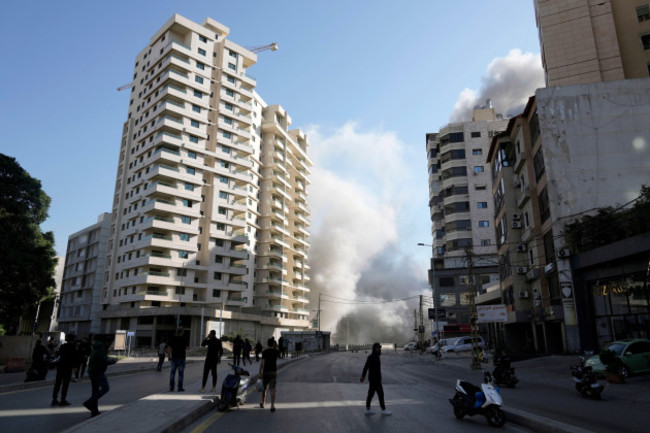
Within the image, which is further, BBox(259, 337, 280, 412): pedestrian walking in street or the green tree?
the green tree

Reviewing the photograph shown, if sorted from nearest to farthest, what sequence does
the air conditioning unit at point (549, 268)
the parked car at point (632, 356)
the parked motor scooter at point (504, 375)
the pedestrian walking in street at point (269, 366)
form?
the pedestrian walking in street at point (269, 366) < the parked motor scooter at point (504, 375) < the parked car at point (632, 356) < the air conditioning unit at point (549, 268)

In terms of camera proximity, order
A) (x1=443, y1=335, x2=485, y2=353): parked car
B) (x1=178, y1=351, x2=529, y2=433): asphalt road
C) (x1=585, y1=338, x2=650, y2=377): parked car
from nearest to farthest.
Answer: (x1=178, y1=351, x2=529, y2=433): asphalt road, (x1=585, y1=338, x2=650, y2=377): parked car, (x1=443, y1=335, x2=485, y2=353): parked car

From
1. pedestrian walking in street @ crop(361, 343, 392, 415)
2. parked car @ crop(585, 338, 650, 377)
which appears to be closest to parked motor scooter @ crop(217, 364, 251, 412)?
pedestrian walking in street @ crop(361, 343, 392, 415)

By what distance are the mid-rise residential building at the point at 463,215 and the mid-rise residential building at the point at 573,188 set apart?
113 ft

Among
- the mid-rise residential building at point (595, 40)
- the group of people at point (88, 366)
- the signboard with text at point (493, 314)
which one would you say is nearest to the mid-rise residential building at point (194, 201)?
the signboard with text at point (493, 314)

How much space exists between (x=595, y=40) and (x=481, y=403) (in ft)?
129

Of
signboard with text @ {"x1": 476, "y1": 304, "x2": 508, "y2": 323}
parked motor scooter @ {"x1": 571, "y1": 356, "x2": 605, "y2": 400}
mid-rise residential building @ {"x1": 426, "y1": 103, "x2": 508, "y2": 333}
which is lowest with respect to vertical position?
parked motor scooter @ {"x1": 571, "y1": 356, "x2": 605, "y2": 400}

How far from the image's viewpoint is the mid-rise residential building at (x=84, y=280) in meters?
77.9

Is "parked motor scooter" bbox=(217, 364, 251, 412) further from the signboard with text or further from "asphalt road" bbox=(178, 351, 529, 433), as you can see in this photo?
the signboard with text

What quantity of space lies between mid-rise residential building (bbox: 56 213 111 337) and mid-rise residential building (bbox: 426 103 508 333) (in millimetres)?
56782

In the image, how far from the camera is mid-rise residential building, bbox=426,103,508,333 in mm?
70812

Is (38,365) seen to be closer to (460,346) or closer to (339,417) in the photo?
(339,417)

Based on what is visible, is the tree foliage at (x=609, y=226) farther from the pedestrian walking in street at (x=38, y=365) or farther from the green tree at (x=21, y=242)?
the green tree at (x=21, y=242)

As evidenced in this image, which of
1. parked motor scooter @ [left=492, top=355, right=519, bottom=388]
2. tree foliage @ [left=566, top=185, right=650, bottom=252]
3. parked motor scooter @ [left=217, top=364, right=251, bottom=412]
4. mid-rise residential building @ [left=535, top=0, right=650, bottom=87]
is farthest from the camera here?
mid-rise residential building @ [left=535, top=0, right=650, bottom=87]
